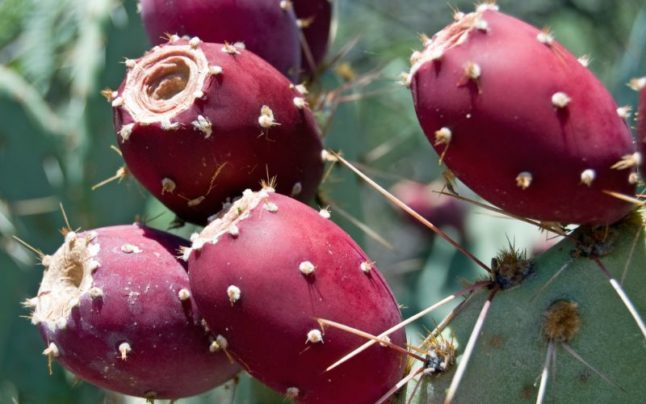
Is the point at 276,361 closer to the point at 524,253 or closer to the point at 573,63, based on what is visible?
the point at 524,253

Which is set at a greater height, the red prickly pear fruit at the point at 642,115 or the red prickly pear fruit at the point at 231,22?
the red prickly pear fruit at the point at 642,115

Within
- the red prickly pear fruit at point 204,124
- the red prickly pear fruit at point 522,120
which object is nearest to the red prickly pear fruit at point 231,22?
the red prickly pear fruit at point 204,124

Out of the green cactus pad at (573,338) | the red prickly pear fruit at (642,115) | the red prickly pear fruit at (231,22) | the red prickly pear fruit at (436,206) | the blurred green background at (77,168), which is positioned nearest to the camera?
the red prickly pear fruit at (642,115)

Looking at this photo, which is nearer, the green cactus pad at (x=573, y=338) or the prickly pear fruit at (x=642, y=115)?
the prickly pear fruit at (x=642, y=115)

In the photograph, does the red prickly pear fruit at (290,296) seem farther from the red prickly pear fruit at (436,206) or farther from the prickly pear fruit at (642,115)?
the red prickly pear fruit at (436,206)

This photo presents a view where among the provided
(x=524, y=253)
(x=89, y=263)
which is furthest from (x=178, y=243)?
Result: (x=524, y=253)

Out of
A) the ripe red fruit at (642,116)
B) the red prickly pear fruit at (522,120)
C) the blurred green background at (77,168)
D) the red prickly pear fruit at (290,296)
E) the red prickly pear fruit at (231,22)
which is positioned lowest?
the blurred green background at (77,168)
